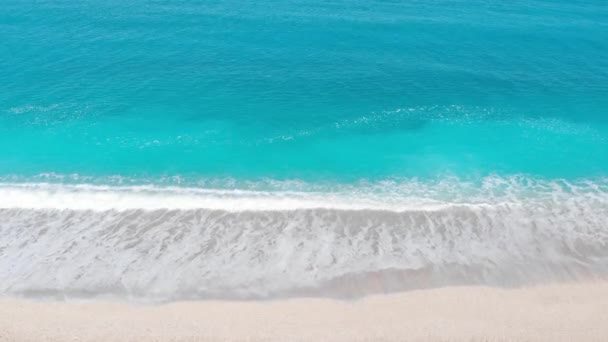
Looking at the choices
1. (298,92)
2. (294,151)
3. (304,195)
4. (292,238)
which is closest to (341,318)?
(292,238)

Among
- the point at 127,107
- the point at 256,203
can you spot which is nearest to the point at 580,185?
the point at 256,203

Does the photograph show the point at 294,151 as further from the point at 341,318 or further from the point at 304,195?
the point at 341,318

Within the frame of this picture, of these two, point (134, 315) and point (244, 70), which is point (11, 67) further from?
point (134, 315)

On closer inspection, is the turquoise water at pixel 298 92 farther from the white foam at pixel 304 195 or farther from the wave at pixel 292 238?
the wave at pixel 292 238

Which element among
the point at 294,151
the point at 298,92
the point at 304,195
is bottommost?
the point at 304,195

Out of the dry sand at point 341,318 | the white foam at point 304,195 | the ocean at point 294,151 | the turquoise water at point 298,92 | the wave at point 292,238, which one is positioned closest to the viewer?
the dry sand at point 341,318

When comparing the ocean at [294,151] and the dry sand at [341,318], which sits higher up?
the ocean at [294,151]

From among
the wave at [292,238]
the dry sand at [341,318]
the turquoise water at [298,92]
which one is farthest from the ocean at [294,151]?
the dry sand at [341,318]
